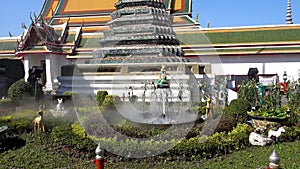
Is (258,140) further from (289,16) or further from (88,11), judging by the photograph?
(289,16)

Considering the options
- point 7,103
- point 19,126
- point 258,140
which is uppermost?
point 7,103

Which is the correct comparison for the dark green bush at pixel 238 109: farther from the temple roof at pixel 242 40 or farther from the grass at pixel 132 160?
the temple roof at pixel 242 40

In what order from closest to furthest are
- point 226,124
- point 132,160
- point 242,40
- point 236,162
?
point 236,162 < point 132,160 < point 226,124 < point 242,40

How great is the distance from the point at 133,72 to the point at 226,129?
8068 millimetres

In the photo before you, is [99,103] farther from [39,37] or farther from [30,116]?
[39,37]

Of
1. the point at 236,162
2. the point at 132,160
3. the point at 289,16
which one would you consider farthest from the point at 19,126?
the point at 289,16

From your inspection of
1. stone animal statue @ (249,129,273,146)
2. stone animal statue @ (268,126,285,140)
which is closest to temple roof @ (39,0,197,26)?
stone animal statue @ (268,126,285,140)

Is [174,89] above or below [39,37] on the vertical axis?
below

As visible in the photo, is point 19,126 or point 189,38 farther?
point 189,38

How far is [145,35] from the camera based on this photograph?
17219mm

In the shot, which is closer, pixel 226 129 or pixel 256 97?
pixel 226 129

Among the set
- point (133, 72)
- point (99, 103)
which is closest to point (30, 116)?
point (99, 103)

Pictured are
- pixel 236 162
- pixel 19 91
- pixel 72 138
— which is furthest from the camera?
pixel 19 91

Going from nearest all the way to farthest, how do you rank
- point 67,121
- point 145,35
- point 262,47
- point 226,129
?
point 226,129, point 67,121, point 145,35, point 262,47
